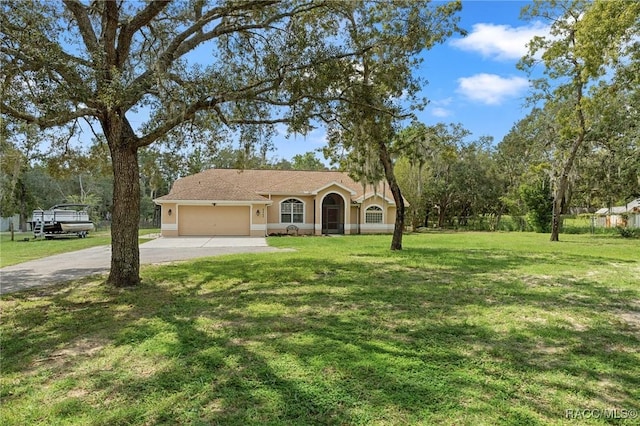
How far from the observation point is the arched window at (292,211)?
2644cm

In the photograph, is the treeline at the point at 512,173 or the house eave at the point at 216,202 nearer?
the treeline at the point at 512,173

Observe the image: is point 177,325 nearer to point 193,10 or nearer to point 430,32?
point 193,10

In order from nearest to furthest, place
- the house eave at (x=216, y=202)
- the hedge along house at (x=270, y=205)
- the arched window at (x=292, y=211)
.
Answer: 1. the house eave at (x=216, y=202)
2. the hedge along house at (x=270, y=205)
3. the arched window at (x=292, y=211)

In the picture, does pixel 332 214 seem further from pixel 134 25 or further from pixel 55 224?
pixel 134 25

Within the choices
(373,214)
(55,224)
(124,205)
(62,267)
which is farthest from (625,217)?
(55,224)

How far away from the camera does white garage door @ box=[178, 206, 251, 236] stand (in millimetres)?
24250

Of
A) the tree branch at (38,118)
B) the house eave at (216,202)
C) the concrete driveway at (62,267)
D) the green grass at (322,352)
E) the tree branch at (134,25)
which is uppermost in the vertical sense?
the tree branch at (134,25)

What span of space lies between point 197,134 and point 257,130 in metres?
1.50

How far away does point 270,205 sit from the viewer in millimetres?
26172

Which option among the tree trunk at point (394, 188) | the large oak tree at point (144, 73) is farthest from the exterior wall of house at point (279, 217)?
the large oak tree at point (144, 73)

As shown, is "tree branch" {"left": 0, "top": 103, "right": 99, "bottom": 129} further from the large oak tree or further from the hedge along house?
the hedge along house

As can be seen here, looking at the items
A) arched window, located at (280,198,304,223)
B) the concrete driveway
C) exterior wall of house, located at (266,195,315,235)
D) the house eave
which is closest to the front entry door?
exterior wall of house, located at (266,195,315,235)

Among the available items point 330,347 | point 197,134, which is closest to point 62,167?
point 197,134

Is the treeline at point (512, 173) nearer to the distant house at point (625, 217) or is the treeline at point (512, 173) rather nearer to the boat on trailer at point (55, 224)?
the distant house at point (625, 217)
